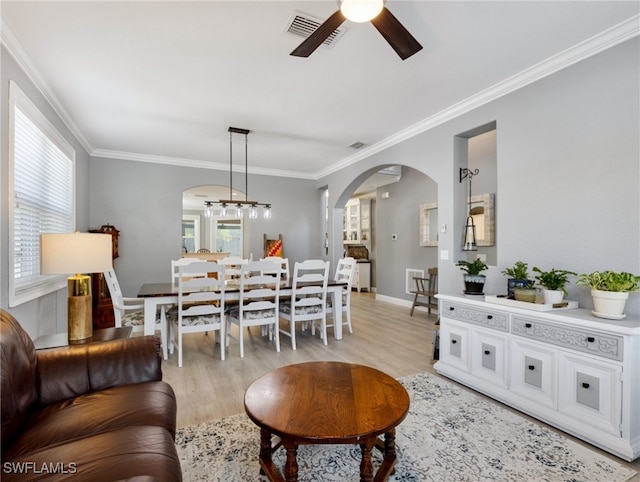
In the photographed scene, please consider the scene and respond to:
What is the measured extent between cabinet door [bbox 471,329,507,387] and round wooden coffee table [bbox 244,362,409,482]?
1.22 metres

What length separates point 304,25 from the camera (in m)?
2.23

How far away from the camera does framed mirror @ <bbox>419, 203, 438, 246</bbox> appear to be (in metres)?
6.17

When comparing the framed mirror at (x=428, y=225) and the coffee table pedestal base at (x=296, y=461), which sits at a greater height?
the framed mirror at (x=428, y=225)

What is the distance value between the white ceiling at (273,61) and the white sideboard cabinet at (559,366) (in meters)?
2.00

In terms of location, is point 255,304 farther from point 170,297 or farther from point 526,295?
point 526,295

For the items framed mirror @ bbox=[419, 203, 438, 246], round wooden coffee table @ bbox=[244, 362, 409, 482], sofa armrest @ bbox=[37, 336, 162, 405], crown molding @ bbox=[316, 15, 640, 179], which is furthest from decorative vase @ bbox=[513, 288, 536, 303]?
framed mirror @ bbox=[419, 203, 438, 246]

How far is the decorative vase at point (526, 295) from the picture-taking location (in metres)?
2.50

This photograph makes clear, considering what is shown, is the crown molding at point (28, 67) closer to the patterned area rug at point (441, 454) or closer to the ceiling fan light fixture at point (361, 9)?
the ceiling fan light fixture at point (361, 9)

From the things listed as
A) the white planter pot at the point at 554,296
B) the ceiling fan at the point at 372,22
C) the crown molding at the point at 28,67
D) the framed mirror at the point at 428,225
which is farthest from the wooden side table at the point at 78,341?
the framed mirror at the point at 428,225

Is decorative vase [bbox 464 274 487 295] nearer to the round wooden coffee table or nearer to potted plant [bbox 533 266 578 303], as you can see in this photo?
potted plant [bbox 533 266 578 303]

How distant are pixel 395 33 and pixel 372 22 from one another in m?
0.16

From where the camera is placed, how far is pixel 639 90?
2215 mm

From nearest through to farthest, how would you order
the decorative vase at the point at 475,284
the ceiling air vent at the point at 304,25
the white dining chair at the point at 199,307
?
the ceiling air vent at the point at 304,25
the decorative vase at the point at 475,284
the white dining chair at the point at 199,307

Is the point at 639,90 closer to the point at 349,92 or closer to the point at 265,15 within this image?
the point at 349,92
